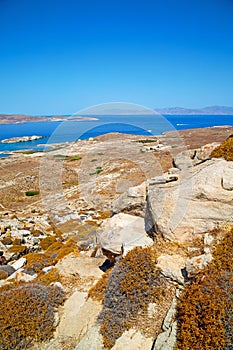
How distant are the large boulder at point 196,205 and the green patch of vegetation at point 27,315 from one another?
402 centimetres

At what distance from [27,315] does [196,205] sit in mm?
6171

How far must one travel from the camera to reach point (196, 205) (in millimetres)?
8164

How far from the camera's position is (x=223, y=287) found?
227 inches

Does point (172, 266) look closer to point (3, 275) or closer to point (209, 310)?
point (209, 310)

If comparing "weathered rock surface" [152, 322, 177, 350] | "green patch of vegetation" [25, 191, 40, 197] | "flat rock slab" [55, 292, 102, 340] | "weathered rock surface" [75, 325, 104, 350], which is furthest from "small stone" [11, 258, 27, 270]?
"green patch of vegetation" [25, 191, 40, 197]

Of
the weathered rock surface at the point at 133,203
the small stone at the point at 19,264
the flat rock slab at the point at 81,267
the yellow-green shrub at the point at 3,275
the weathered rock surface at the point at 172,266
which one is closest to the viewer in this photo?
the weathered rock surface at the point at 172,266

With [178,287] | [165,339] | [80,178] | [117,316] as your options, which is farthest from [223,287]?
[80,178]

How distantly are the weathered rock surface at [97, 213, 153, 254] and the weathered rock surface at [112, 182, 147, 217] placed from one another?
0.50 metres

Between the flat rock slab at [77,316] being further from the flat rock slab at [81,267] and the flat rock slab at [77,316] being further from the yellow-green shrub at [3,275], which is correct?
the yellow-green shrub at [3,275]

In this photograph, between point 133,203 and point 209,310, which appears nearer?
point 209,310

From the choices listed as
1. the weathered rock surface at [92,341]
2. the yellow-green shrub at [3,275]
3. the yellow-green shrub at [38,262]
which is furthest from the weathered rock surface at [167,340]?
the yellow-green shrub at [3,275]

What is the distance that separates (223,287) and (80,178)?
43.9 meters

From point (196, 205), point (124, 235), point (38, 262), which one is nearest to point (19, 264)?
point (38, 262)

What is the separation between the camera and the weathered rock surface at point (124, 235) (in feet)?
28.3
